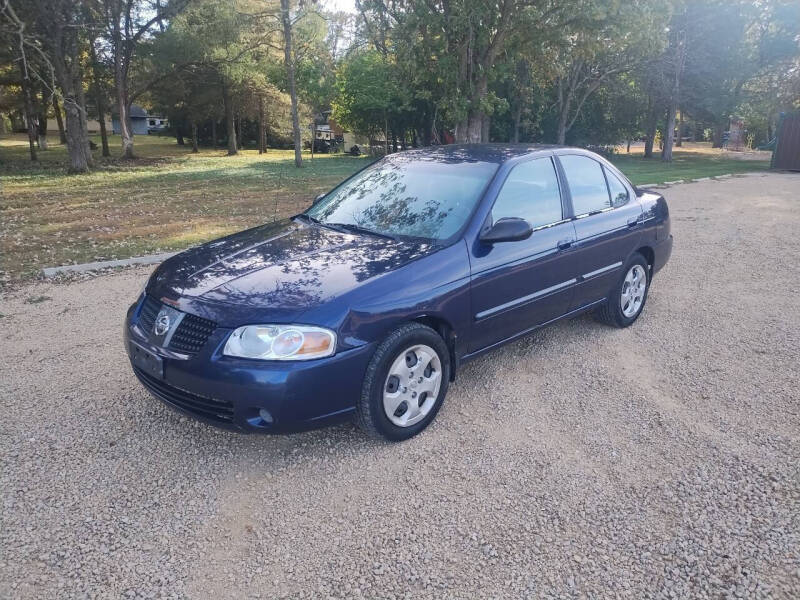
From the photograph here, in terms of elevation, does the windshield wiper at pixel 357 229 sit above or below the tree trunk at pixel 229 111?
below

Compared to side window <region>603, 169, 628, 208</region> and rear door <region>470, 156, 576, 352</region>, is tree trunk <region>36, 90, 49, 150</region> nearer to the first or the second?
side window <region>603, 169, 628, 208</region>

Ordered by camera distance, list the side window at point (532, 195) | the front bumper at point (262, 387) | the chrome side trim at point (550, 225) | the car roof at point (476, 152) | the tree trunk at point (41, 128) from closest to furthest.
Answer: the front bumper at point (262, 387) < the side window at point (532, 195) < the chrome side trim at point (550, 225) < the car roof at point (476, 152) < the tree trunk at point (41, 128)

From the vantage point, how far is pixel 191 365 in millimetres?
2967

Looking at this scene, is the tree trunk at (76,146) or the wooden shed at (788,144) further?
the wooden shed at (788,144)

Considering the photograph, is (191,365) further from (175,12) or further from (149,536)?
(175,12)

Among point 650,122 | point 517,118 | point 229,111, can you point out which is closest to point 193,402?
point 517,118

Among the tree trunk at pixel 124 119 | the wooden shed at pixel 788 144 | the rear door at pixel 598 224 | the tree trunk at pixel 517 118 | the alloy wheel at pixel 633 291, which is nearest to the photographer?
the rear door at pixel 598 224

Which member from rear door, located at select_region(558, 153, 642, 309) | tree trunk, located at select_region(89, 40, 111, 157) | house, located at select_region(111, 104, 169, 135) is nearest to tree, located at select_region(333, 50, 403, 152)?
tree trunk, located at select_region(89, 40, 111, 157)

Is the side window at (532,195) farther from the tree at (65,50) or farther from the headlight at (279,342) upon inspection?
the tree at (65,50)

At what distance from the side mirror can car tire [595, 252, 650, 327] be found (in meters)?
1.68

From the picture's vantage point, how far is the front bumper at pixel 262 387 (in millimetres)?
2861

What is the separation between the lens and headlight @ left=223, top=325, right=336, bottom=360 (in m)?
2.90

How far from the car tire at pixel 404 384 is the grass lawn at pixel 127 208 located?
18.6 ft

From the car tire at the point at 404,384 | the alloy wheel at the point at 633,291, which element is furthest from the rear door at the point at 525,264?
the alloy wheel at the point at 633,291
